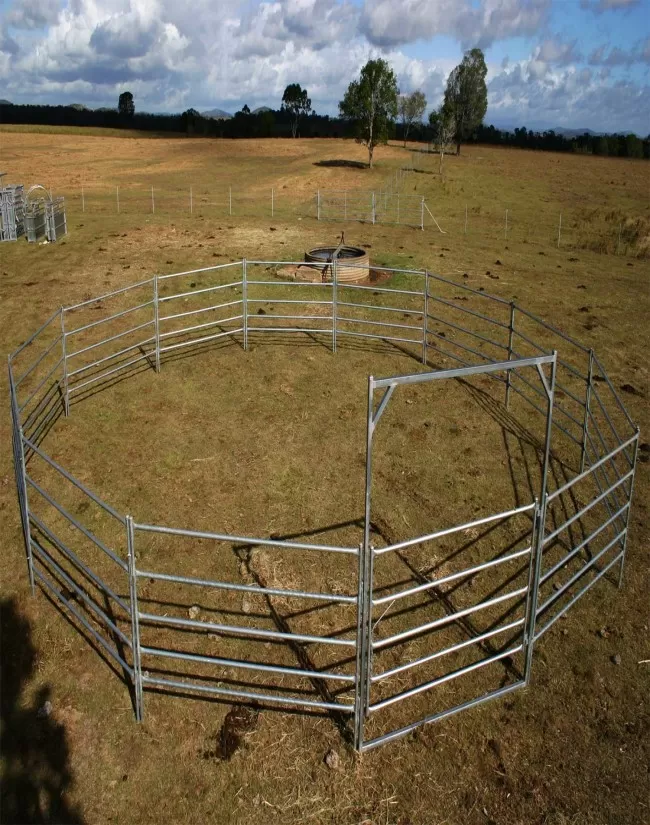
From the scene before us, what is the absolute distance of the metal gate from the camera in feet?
17.3

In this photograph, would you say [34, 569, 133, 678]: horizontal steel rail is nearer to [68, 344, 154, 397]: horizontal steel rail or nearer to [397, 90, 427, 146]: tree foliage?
[68, 344, 154, 397]: horizontal steel rail

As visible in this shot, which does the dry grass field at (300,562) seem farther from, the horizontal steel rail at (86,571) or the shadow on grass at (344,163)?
the shadow on grass at (344,163)

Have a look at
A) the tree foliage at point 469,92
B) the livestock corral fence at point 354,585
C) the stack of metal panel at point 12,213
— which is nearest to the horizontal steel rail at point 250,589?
the livestock corral fence at point 354,585

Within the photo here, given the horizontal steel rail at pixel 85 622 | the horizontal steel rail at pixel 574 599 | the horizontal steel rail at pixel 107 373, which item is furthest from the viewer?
the horizontal steel rail at pixel 107 373

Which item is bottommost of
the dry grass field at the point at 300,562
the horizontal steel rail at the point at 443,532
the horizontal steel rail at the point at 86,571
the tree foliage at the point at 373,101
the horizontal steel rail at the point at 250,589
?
the dry grass field at the point at 300,562

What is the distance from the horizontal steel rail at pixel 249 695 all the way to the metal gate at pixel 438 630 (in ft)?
0.73

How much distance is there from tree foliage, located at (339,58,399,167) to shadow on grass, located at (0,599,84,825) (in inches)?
1789

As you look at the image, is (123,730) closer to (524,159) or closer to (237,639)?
(237,639)

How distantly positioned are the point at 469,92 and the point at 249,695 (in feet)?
216

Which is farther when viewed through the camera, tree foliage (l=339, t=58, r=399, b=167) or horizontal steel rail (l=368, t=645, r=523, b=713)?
tree foliage (l=339, t=58, r=399, b=167)

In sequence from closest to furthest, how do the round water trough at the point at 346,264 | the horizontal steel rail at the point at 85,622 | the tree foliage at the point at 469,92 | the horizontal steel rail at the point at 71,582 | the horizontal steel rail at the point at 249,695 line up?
the horizontal steel rail at the point at 249,695 → the horizontal steel rail at the point at 85,622 → the horizontal steel rail at the point at 71,582 → the round water trough at the point at 346,264 → the tree foliage at the point at 469,92

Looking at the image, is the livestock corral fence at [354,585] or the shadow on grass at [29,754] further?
the livestock corral fence at [354,585]

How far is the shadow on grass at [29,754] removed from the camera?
4895 millimetres

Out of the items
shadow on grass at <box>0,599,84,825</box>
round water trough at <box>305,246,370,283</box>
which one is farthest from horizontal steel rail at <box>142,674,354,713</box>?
round water trough at <box>305,246,370,283</box>
